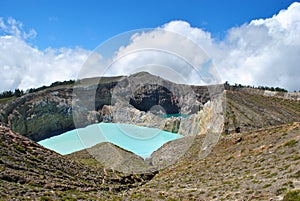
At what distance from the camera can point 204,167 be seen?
3578 centimetres

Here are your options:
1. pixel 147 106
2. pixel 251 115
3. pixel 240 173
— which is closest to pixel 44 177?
pixel 240 173

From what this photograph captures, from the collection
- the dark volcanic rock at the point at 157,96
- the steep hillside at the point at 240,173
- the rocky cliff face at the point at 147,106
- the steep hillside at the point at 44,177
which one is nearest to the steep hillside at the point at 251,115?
the rocky cliff face at the point at 147,106

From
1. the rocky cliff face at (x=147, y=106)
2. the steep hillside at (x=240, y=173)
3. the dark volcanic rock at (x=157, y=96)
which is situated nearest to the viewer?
the steep hillside at (x=240, y=173)

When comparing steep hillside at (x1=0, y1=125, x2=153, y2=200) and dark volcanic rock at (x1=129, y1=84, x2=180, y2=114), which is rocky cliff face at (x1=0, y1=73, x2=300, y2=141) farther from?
steep hillside at (x1=0, y1=125, x2=153, y2=200)

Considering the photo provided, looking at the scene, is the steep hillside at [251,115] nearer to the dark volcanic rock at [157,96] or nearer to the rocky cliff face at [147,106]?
the rocky cliff face at [147,106]

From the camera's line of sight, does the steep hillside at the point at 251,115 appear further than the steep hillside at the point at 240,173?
Yes

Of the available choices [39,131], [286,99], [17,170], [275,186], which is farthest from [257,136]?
[39,131]

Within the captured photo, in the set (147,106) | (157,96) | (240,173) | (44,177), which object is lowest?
(240,173)

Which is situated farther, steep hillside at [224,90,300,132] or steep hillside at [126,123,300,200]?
steep hillside at [224,90,300,132]

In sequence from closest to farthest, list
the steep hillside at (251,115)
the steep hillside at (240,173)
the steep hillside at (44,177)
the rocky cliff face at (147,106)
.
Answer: the steep hillside at (240,173) → the steep hillside at (44,177) → the rocky cliff face at (147,106) → the steep hillside at (251,115)

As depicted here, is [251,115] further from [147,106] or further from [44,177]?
[147,106]

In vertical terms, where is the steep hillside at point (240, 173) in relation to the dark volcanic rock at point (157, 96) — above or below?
below

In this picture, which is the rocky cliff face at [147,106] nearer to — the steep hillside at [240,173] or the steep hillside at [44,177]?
the steep hillside at [44,177]

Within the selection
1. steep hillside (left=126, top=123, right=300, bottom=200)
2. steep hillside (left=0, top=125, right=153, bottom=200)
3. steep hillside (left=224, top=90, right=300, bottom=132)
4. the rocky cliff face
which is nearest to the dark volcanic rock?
the rocky cliff face
